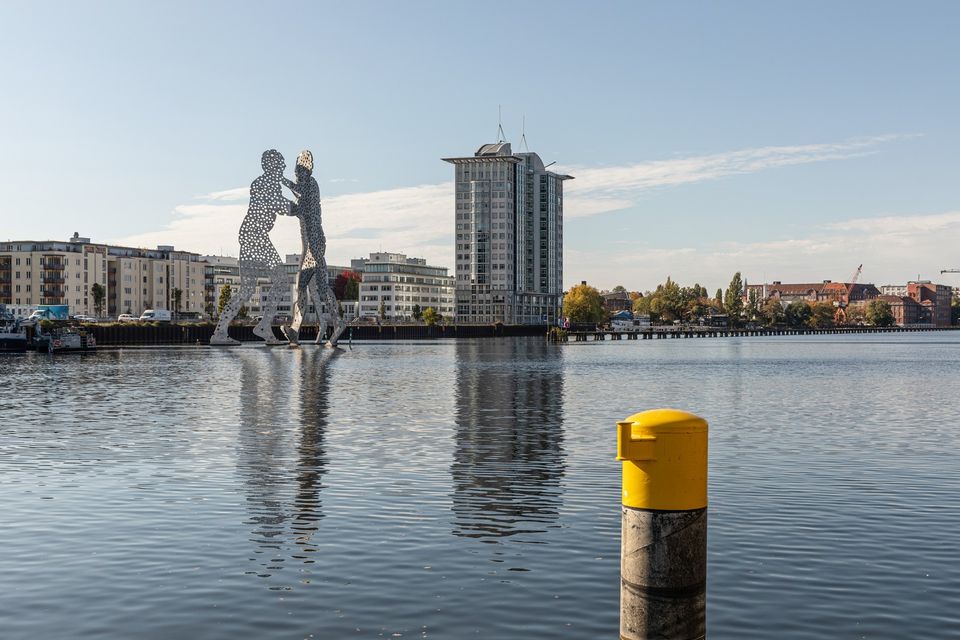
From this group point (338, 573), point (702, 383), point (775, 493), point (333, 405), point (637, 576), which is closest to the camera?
point (637, 576)

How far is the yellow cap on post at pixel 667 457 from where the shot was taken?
26.6 feet

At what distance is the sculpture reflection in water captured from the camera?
17.0m

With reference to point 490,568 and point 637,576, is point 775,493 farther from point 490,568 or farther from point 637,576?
point 637,576

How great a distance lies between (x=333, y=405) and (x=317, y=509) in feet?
89.9

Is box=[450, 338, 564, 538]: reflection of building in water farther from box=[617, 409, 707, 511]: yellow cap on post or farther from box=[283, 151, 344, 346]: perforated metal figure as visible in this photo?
box=[283, 151, 344, 346]: perforated metal figure

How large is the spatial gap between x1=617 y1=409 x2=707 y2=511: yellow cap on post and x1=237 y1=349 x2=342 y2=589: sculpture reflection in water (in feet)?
25.8

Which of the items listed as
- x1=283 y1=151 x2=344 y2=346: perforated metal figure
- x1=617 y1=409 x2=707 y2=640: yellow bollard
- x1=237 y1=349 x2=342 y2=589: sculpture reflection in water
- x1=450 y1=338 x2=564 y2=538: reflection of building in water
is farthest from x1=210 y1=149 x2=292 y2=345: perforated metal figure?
x1=617 y1=409 x2=707 y2=640: yellow bollard

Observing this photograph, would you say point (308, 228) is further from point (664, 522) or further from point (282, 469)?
point (664, 522)

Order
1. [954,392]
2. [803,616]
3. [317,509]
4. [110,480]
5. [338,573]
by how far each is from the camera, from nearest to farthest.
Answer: [803,616]
[338,573]
[317,509]
[110,480]
[954,392]

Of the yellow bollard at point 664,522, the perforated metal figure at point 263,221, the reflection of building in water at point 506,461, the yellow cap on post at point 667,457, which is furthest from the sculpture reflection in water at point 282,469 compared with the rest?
the perforated metal figure at point 263,221

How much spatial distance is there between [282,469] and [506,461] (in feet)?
19.7

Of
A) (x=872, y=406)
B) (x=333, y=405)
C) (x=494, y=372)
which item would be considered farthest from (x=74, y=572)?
(x=494, y=372)

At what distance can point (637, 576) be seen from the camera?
8.42 meters

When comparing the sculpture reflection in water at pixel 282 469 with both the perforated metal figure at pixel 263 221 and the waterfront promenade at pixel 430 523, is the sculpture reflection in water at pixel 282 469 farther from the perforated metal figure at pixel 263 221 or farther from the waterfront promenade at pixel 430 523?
the perforated metal figure at pixel 263 221
